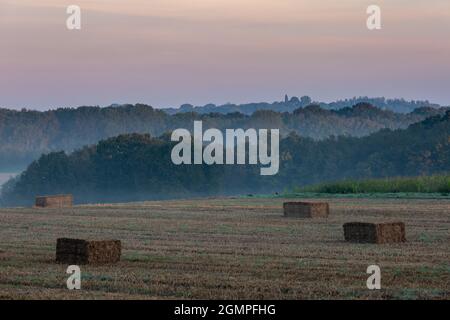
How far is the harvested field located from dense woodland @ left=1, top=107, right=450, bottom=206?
55082mm

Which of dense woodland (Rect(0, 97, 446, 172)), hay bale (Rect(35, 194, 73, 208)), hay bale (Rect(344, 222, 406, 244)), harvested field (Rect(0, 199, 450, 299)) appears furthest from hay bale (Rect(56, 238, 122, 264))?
dense woodland (Rect(0, 97, 446, 172))

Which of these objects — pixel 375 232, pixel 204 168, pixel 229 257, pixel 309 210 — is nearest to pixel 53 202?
pixel 309 210

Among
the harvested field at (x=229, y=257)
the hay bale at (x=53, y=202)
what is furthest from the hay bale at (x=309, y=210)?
the hay bale at (x=53, y=202)

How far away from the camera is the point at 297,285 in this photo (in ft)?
55.3

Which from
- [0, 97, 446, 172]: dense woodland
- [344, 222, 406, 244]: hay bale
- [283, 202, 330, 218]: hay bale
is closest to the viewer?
[344, 222, 406, 244]: hay bale

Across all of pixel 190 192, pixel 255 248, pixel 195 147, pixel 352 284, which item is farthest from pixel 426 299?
pixel 195 147

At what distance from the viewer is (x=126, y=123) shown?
150375 millimetres

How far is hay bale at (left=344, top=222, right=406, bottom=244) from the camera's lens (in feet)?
82.7

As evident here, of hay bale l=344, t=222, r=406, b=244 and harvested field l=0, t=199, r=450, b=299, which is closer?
harvested field l=0, t=199, r=450, b=299

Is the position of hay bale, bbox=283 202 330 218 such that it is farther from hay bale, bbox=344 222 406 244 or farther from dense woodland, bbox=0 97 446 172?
dense woodland, bbox=0 97 446 172

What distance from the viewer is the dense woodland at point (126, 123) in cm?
14700

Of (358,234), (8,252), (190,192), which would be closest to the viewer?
(8,252)
